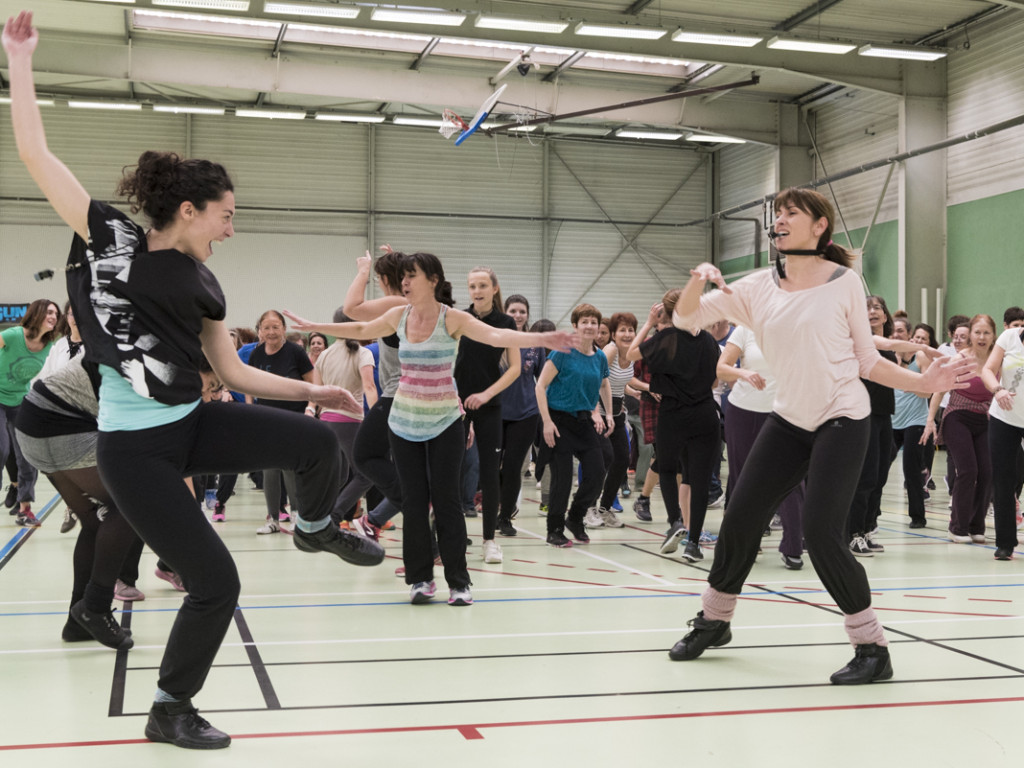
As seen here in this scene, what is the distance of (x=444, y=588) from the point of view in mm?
6105

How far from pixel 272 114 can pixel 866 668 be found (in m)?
19.2

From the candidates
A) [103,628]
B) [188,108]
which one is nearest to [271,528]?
[103,628]

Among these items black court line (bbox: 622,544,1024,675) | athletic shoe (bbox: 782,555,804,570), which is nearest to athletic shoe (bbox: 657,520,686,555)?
athletic shoe (bbox: 782,555,804,570)

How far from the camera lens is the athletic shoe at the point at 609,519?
31.1 feet

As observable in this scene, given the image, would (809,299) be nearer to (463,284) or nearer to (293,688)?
(293,688)

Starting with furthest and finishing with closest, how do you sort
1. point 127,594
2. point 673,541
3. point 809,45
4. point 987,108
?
point 987,108
point 809,45
point 673,541
point 127,594

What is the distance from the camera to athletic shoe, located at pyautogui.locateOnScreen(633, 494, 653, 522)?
999 cm

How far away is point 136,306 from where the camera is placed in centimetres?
298

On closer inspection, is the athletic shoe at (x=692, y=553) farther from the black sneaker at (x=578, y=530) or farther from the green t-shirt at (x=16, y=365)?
the green t-shirt at (x=16, y=365)

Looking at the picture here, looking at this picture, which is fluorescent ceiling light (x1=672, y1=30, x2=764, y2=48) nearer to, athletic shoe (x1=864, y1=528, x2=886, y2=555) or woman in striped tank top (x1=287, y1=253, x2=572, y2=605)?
athletic shoe (x1=864, y1=528, x2=886, y2=555)

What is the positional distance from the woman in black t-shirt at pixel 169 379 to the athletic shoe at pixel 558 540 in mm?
4870

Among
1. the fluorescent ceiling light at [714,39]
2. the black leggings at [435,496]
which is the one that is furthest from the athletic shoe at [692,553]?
the fluorescent ceiling light at [714,39]

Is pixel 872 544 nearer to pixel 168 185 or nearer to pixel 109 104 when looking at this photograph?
pixel 168 185

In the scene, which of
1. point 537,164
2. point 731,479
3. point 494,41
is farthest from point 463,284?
point 731,479
